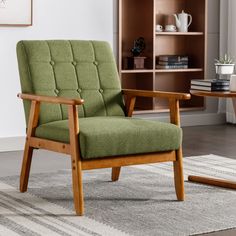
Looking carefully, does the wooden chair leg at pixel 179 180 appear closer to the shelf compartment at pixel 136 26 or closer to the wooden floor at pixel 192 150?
the wooden floor at pixel 192 150

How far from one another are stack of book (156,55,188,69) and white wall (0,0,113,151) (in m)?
1.09

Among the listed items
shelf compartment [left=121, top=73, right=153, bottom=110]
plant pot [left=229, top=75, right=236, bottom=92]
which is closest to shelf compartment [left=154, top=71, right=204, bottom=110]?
shelf compartment [left=121, top=73, right=153, bottom=110]

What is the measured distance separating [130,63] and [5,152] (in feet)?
6.31

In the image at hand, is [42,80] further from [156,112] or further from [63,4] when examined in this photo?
[156,112]

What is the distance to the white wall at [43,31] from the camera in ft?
17.4

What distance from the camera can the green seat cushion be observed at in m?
3.33

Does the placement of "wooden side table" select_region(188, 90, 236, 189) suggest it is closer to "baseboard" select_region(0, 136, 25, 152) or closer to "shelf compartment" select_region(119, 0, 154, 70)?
"baseboard" select_region(0, 136, 25, 152)

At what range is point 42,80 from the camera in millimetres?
3832

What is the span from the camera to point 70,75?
3.96 metres

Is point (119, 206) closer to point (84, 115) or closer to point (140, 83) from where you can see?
point (84, 115)

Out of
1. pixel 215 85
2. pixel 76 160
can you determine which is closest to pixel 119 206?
pixel 76 160

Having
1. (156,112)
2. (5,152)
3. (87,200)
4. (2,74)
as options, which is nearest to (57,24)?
(2,74)

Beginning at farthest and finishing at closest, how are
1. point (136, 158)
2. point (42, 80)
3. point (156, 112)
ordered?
point (156, 112)
point (42, 80)
point (136, 158)

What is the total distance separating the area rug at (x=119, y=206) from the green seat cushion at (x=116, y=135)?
0.31 m
